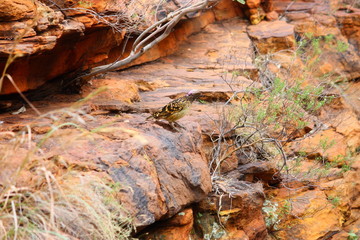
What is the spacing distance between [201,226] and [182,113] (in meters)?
1.43

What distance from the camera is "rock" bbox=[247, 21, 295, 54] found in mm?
11930

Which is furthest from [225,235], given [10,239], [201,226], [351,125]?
[351,125]

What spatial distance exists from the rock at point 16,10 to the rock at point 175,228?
2745 mm

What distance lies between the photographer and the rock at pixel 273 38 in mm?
11930

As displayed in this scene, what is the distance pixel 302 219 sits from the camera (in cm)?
780

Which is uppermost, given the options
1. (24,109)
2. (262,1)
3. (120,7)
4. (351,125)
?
(120,7)

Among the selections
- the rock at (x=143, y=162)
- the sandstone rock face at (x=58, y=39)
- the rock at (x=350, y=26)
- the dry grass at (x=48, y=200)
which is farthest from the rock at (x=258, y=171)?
the rock at (x=350, y=26)

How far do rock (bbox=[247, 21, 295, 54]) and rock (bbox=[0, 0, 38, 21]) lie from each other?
7.05 m

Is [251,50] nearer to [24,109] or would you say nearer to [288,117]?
[288,117]

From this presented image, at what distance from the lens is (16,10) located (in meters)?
5.50

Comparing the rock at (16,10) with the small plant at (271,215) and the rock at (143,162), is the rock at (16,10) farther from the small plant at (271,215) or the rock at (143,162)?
the small plant at (271,215)

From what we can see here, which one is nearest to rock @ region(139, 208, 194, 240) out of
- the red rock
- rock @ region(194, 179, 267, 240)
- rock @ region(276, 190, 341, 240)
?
rock @ region(194, 179, 267, 240)

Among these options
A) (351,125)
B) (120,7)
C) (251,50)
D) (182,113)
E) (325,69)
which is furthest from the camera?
(325,69)

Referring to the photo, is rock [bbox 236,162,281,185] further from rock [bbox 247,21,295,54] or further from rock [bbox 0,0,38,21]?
rock [bbox 247,21,295,54]
